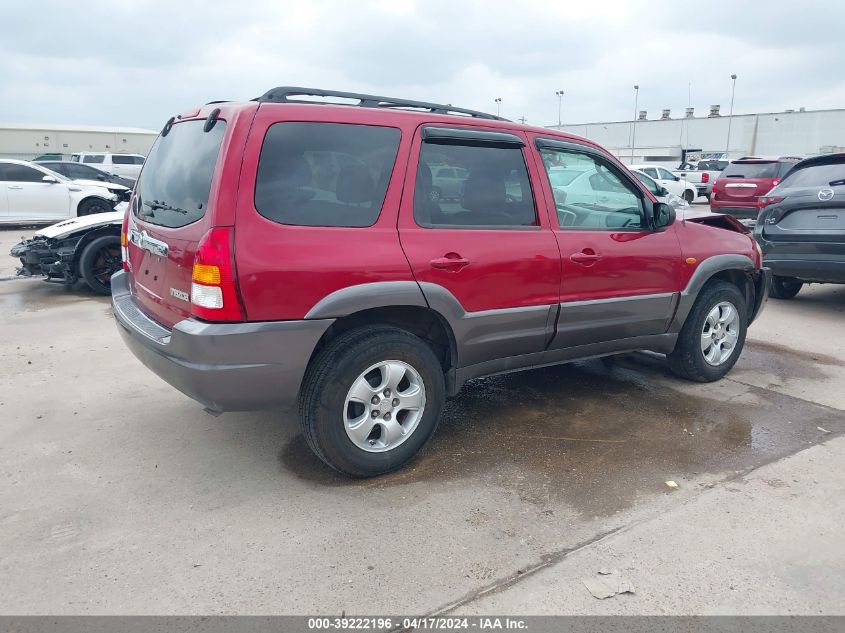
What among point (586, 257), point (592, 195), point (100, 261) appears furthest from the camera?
point (100, 261)

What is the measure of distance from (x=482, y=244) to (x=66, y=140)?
48001 millimetres

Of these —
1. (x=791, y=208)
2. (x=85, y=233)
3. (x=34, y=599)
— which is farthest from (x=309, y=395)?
(x=791, y=208)

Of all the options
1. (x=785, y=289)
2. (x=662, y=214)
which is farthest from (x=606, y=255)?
(x=785, y=289)

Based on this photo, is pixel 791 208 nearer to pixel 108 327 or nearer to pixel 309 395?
pixel 309 395

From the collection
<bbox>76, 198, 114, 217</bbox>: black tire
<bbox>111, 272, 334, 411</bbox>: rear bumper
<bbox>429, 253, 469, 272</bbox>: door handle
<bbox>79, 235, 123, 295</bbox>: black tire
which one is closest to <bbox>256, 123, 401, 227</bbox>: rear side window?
<bbox>429, 253, 469, 272</bbox>: door handle

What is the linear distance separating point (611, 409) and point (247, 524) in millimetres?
2561

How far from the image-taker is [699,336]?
4.77 m

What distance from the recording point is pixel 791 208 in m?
7.29

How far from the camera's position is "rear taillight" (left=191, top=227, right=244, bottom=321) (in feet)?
9.33

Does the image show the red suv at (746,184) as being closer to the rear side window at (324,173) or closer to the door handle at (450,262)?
the door handle at (450,262)

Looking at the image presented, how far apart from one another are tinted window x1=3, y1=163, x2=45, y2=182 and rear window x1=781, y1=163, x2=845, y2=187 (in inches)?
543

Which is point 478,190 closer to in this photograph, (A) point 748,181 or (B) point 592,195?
(B) point 592,195

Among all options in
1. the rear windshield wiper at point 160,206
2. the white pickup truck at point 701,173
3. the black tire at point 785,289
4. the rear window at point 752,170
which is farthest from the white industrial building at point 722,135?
the rear windshield wiper at point 160,206

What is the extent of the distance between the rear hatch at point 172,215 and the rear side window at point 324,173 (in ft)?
0.81
